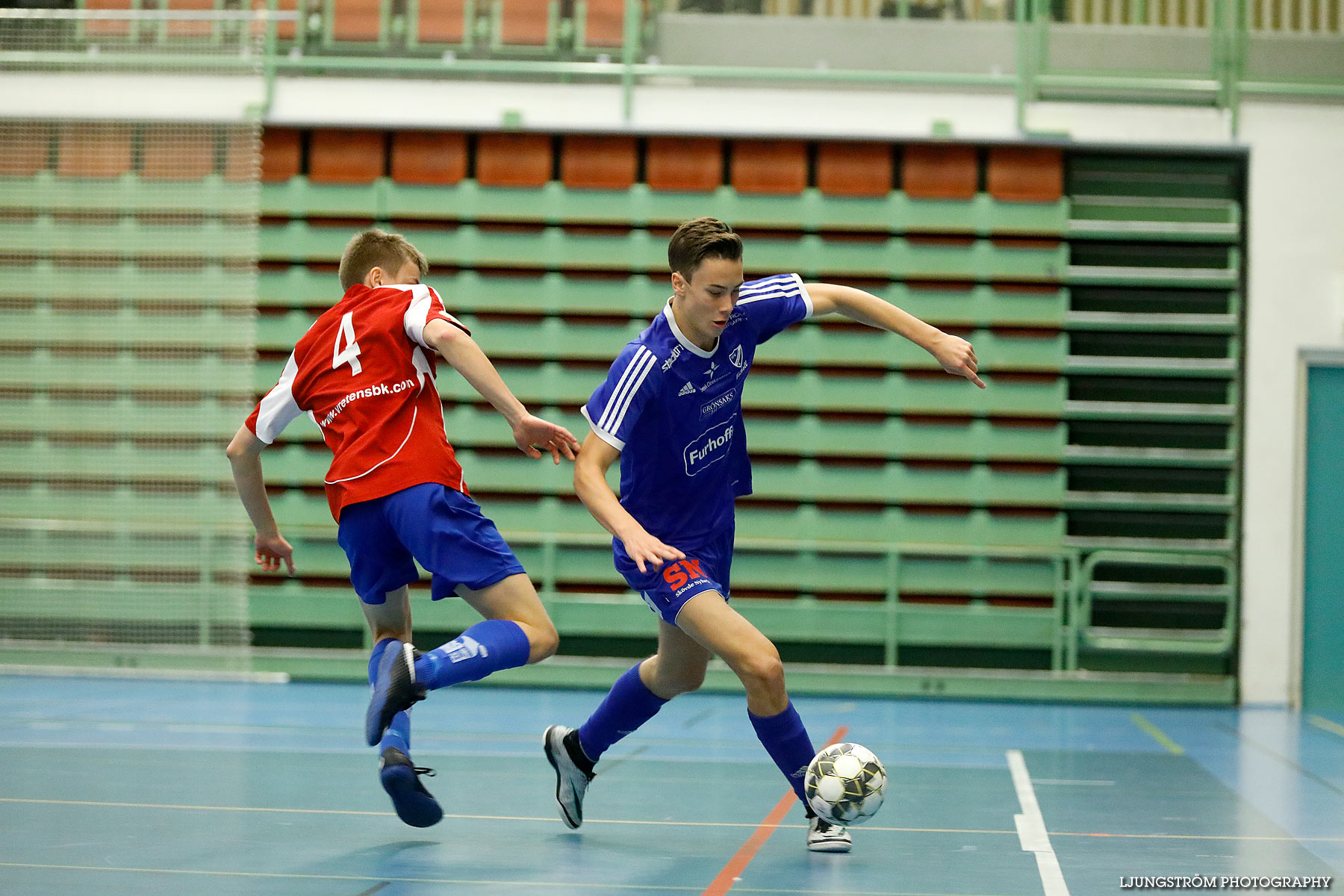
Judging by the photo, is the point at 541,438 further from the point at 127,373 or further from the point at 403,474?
the point at 127,373

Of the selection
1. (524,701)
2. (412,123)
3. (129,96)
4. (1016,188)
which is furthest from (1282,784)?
(129,96)

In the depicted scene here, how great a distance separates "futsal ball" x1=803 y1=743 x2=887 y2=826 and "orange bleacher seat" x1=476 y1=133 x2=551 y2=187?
22.0 feet

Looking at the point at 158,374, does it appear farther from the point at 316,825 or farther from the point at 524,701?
the point at 316,825

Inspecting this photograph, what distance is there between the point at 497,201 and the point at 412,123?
83 centimetres

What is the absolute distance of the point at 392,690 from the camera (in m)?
3.14

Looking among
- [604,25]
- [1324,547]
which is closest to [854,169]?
[604,25]

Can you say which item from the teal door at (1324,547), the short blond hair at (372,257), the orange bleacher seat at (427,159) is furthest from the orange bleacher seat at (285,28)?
the teal door at (1324,547)

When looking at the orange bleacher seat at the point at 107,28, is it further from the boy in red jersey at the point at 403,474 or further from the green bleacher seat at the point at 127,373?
the boy in red jersey at the point at 403,474

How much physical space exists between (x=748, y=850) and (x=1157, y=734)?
4161mm

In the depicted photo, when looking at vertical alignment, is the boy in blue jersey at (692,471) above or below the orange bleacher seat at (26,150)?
below

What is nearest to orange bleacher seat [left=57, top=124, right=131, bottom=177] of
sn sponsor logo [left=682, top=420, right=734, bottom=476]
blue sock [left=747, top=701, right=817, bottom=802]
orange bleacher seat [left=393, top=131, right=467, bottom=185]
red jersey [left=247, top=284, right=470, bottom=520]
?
orange bleacher seat [left=393, top=131, right=467, bottom=185]

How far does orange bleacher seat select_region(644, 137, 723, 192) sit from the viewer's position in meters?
9.39

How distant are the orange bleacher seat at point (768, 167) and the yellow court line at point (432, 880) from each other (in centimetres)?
691

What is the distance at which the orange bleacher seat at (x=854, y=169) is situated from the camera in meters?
9.33
